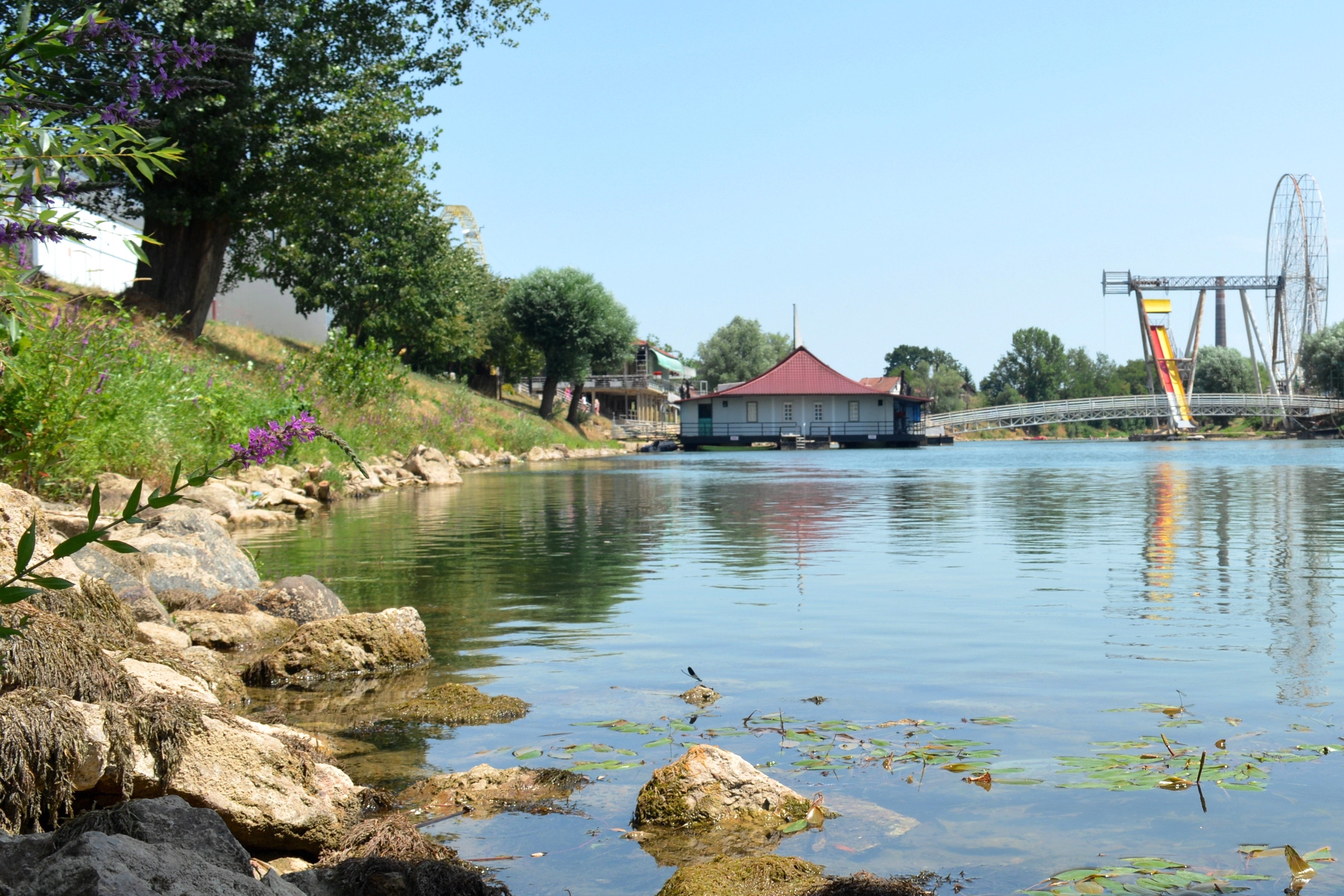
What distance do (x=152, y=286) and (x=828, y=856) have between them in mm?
27635

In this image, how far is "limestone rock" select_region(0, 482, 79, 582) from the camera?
571cm

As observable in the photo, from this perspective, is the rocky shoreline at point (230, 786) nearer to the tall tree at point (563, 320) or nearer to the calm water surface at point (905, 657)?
the calm water surface at point (905, 657)

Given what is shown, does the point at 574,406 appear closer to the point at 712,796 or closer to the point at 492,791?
the point at 492,791

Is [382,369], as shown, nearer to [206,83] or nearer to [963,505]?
[963,505]

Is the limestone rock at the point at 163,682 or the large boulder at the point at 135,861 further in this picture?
the limestone rock at the point at 163,682

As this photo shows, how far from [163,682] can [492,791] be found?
163 centimetres

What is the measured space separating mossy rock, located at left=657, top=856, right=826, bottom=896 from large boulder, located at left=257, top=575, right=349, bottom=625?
521 cm

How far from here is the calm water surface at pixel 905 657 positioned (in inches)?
165

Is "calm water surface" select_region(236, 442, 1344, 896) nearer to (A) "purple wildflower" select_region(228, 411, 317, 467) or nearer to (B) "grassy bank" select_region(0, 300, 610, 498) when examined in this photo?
(A) "purple wildflower" select_region(228, 411, 317, 467)

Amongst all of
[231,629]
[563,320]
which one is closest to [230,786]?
[231,629]

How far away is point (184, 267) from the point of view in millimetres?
27422

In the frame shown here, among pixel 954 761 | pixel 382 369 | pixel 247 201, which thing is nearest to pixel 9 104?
pixel 954 761

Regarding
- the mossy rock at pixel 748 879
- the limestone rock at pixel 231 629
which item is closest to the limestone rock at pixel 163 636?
the limestone rock at pixel 231 629

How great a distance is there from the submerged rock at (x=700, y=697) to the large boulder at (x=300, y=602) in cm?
321
